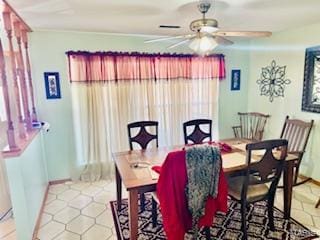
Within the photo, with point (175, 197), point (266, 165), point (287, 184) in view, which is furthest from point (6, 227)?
point (287, 184)

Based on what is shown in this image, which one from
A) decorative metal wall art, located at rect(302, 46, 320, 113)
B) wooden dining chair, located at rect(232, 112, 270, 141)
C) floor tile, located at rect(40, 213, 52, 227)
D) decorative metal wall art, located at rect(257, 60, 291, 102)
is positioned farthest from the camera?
wooden dining chair, located at rect(232, 112, 270, 141)

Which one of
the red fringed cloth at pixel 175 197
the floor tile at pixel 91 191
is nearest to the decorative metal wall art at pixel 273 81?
the red fringed cloth at pixel 175 197

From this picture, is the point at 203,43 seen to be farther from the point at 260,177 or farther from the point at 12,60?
the point at 12,60

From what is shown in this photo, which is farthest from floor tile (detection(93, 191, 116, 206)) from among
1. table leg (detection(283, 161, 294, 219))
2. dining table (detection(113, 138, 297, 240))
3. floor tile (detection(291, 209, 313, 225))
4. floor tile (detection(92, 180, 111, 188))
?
floor tile (detection(291, 209, 313, 225))

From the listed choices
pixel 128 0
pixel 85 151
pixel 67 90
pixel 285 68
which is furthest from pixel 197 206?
pixel 285 68

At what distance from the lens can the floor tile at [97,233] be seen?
8.34ft

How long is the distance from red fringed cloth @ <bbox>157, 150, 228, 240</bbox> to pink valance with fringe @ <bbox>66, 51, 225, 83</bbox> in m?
2.31

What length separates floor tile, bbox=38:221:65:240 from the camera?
2580 millimetres

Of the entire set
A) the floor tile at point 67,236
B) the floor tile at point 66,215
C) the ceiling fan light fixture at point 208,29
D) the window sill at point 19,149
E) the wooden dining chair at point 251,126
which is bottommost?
the floor tile at point 67,236

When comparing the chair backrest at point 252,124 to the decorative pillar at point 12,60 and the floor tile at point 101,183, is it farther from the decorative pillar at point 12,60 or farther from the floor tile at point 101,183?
the decorative pillar at point 12,60

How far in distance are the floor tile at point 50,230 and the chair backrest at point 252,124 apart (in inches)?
136

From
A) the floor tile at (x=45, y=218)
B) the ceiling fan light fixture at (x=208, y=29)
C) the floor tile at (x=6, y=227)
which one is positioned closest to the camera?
the ceiling fan light fixture at (x=208, y=29)

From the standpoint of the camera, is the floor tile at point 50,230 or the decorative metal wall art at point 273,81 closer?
the floor tile at point 50,230

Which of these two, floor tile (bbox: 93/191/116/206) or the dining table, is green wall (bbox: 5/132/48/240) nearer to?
floor tile (bbox: 93/191/116/206)
